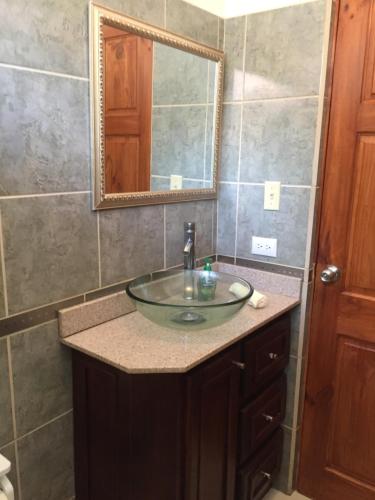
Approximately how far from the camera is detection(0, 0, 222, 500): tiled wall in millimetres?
1204

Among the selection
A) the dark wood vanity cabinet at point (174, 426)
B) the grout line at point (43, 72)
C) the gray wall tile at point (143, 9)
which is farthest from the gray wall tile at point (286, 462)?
the gray wall tile at point (143, 9)

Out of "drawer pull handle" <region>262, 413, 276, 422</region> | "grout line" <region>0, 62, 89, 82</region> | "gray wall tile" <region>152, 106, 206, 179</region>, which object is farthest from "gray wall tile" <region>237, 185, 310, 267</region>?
"grout line" <region>0, 62, 89, 82</region>

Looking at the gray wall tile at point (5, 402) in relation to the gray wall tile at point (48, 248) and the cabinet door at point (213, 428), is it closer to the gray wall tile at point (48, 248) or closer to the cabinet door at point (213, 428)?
the gray wall tile at point (48, 248)

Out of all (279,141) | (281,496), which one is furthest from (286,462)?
(279,141)

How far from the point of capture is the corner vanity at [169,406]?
4.24 feet

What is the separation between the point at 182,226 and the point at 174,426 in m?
0.82

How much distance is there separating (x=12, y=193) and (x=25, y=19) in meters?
0.47

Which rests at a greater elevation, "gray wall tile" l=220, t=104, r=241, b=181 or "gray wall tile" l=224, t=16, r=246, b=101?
"gray wall tile" l=224, t=16, r=246, b=101

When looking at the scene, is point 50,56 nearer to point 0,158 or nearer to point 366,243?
point 0,158

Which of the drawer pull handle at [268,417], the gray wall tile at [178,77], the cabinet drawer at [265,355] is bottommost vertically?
the drawer pull handle at [268,417]

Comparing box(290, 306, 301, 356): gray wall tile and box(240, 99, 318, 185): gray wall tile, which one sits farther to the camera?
box(290, 306, 301, 356): gray wall tile

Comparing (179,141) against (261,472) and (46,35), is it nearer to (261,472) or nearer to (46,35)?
(46,35)

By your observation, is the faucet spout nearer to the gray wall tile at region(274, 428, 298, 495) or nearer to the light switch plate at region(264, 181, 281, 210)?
the light switch plate at region(264, 181, 281, 210)

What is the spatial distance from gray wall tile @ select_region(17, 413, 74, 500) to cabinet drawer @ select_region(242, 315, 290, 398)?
64 cm
